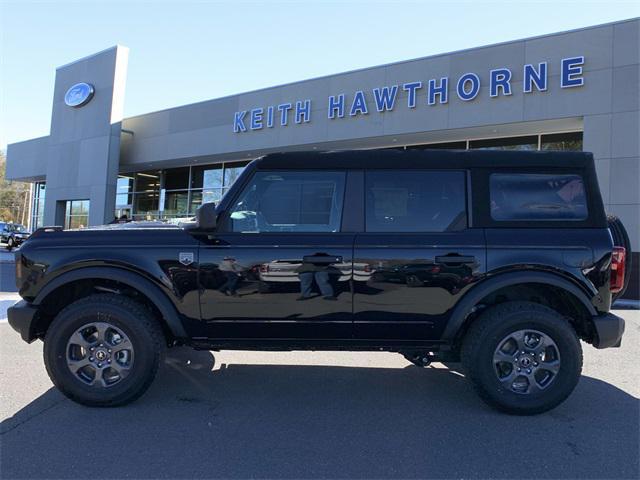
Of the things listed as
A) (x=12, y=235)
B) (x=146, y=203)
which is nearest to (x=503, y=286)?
(x=146, y=203)

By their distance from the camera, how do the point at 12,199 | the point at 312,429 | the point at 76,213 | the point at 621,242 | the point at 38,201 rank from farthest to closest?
the point at 12,199 → the point at 38,201 → the point at 76,213 → the point at 621,242 → the point at 312,429

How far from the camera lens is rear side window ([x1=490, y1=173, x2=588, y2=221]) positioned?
3895mm

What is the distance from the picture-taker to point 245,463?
301cm

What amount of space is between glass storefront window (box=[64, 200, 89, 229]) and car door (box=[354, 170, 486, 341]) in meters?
22.7

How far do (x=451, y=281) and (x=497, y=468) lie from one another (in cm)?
132

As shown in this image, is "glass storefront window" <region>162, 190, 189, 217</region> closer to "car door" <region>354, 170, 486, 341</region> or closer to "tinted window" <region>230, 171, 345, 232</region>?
"tinted window" <region>230, 171, 345, 232</region>

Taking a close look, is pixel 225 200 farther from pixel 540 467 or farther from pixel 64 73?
pixel 64 73

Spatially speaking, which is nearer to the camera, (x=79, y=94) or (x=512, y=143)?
(x=512, y=143)

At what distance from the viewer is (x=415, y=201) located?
12.9ft

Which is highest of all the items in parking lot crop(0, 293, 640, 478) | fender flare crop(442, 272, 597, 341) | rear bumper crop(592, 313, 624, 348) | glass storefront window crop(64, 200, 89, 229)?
glass storefront window crop(64, 200, 89, 229)

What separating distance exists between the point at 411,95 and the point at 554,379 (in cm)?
1176

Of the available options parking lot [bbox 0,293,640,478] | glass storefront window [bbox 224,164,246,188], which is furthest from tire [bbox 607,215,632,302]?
glass storefront window [bbox 224,164,246,188]

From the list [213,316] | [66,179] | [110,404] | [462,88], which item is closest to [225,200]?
[213,316]

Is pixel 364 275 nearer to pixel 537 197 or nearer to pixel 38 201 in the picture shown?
pixel 537 197
